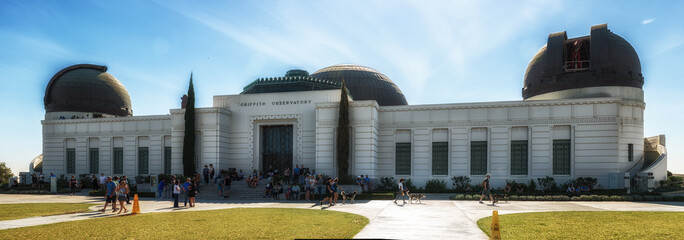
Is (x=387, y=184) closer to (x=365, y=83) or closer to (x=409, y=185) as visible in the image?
(x=409, y=185)

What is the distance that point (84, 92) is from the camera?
48.7 metres

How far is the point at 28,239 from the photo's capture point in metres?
12.4

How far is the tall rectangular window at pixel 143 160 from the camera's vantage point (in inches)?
1620

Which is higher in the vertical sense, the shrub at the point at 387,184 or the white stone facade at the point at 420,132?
the white stone facade at the point at 420,132

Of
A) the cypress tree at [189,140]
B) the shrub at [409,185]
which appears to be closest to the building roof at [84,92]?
the cypress tree at [189,140]

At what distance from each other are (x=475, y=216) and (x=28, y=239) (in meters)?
14.9

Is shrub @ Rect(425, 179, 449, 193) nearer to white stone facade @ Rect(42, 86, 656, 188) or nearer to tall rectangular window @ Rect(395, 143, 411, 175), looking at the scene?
white stone facade @ Rect(42, 86, 656, 188)

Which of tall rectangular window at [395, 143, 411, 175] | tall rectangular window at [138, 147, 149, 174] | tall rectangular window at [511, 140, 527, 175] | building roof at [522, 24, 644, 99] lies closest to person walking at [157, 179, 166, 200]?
tall rectangular window at [138, 147, 149, 174]

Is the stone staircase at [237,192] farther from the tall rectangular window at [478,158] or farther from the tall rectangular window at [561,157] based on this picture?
the tall rectangular window at [561,157]

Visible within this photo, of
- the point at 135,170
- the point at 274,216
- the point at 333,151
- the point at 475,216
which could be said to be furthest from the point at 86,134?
the point at 475,216

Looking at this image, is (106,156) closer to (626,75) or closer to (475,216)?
(475,216)

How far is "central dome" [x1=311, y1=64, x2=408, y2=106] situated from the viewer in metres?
45.8

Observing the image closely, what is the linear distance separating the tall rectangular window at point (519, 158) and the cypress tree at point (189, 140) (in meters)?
24.2

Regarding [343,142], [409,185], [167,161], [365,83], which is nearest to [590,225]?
[409,185]
